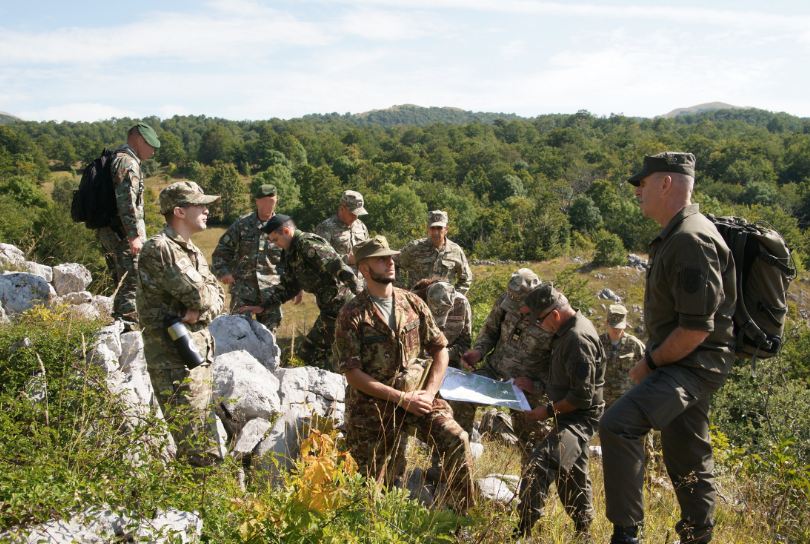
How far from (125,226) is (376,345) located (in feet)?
9.64

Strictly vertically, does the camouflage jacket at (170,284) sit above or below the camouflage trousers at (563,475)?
above

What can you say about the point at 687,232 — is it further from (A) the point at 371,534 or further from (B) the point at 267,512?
(B) the point at 267,512

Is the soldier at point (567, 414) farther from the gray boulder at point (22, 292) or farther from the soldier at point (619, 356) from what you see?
the gray boulder at point (22, 292)

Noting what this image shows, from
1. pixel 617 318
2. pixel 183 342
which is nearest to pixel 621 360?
pixel 617 318

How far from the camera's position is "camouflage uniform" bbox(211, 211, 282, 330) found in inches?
261

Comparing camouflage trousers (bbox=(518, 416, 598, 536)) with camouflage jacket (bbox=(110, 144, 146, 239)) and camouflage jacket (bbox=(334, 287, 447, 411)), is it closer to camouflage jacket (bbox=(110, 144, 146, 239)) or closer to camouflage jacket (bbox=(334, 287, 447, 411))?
camouflage jacket (bbox=(334, 287, 447, 411))

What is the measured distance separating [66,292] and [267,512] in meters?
6.87

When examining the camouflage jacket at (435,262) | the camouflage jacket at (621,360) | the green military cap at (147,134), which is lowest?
the camouflage jacket at (621,360)

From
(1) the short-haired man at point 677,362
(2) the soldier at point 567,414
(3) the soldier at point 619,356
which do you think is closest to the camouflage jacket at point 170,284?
(2) the soldier at point 567,414

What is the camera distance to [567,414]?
13.2 feet

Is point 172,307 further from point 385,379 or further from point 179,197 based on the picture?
point 385,379

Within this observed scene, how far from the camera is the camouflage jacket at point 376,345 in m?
3.58

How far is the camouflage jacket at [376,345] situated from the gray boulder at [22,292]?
15.6ft

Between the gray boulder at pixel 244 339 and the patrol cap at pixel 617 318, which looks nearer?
the gray boulder at pixel 244 339
